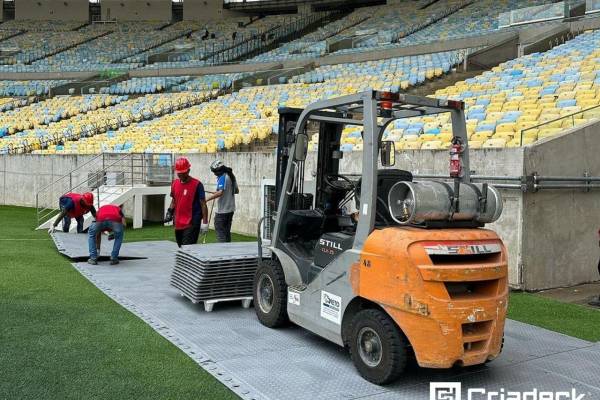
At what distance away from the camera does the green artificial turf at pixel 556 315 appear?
5730 millimetres

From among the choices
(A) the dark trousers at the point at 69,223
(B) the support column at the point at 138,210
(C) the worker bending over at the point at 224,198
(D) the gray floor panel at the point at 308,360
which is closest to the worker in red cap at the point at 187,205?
(C) the worker bending over at the point at 224,198

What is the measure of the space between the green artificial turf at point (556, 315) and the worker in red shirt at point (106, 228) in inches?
221

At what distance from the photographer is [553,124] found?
8539mm

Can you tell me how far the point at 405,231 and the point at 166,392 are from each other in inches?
77.1

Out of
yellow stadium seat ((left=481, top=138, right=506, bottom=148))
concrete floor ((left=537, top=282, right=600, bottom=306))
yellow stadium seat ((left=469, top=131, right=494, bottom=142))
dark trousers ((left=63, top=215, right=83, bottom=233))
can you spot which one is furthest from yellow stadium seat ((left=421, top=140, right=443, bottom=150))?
dark trousers ((left=63, top=215, right=83, bottom=233))

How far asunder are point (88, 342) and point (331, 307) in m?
2.08

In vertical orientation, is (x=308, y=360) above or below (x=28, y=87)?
below

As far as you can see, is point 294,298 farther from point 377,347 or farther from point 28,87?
point 28,87

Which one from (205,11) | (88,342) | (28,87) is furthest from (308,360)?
(205,11)

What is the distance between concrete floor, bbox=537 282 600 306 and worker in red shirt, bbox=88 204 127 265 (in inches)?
233

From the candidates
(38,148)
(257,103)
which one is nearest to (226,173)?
(257,103)

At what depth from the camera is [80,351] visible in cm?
478

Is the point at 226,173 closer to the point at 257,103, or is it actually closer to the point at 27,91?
the point at 257,103

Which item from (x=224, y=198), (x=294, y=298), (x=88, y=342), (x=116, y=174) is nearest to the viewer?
(x=88, y=342)
